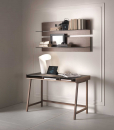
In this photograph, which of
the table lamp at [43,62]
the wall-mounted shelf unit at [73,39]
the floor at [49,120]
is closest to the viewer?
the floor at [49,120]

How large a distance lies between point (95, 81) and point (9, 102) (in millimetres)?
2091

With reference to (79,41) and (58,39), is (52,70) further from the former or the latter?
(79,41)

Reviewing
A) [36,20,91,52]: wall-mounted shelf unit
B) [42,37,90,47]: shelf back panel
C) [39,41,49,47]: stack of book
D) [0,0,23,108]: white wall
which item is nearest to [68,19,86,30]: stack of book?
[36,20,91,52]: wall-mounted shelf unit

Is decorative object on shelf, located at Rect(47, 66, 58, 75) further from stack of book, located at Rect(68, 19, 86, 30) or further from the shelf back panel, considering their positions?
stack of book, located at Rect(68, 19, 86, 30)

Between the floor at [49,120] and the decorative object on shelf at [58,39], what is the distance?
1.47 metres

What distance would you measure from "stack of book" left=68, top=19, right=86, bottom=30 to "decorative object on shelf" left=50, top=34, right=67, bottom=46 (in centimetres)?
34

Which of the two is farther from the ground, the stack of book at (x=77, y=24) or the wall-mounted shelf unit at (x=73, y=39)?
the stack of book at (x=77, y=24)

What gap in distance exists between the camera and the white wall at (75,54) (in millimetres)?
4625

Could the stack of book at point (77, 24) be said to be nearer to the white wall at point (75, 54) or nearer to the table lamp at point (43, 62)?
the white wall at point (75, 54)

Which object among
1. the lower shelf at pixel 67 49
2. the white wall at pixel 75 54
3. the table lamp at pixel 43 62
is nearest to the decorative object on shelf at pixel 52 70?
the table lamp at pixel 43 62

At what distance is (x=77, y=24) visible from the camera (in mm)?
4738

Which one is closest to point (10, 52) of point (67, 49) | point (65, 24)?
point (67, 49)

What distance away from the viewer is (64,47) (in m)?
4.93

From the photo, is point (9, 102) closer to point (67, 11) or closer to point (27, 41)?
point (27, 41)
